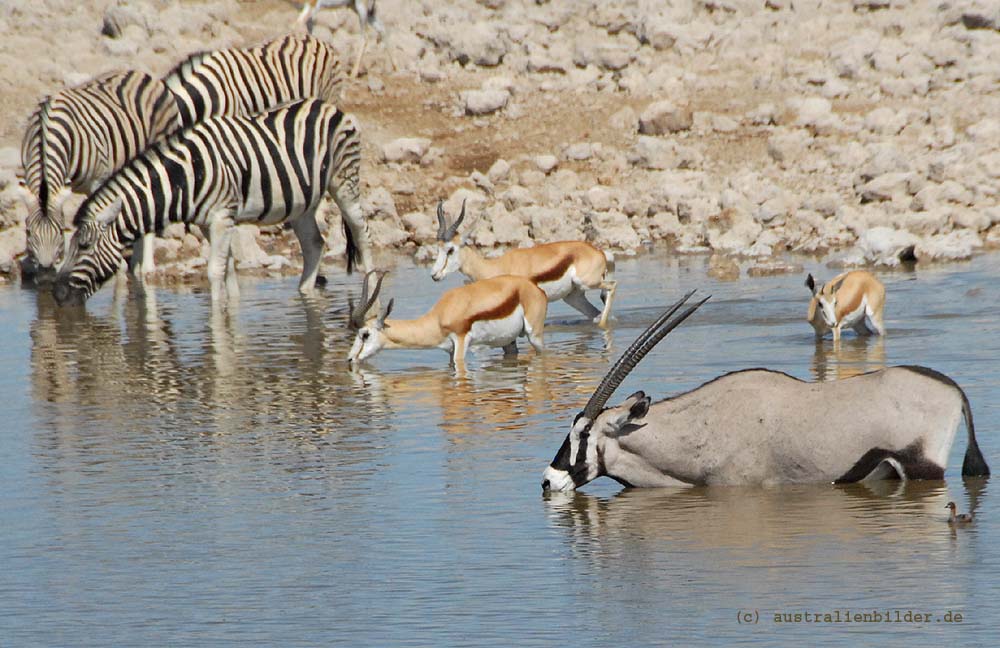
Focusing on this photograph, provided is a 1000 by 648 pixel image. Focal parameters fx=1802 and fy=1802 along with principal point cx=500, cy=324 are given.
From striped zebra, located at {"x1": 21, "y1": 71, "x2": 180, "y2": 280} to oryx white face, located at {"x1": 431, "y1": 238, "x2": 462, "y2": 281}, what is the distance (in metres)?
3.64

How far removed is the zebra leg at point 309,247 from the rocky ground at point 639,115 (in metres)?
1.57

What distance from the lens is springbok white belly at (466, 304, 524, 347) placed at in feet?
38.0

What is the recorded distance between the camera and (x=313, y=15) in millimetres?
23078

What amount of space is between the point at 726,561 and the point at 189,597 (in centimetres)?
186

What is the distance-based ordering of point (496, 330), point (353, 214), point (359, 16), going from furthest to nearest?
point (359, 16)
point (353, 214)
point (496, 330)

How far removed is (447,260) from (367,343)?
114 inches

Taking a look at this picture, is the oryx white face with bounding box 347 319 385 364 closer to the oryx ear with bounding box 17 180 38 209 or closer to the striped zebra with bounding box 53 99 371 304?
the striped zebra with bounding box 53 99 371 304

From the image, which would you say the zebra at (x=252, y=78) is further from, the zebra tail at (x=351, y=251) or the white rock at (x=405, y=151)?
the zebra tail at (x=351, y=251)

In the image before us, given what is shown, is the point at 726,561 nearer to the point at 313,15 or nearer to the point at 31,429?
the point at 31,429

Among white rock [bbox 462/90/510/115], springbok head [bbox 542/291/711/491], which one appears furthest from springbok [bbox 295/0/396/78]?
springbok head [bbox 542/291/711/491]

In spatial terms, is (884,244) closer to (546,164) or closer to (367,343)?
(546,164)

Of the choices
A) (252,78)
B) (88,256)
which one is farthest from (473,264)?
(252,78)

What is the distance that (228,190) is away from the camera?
51.4 feet

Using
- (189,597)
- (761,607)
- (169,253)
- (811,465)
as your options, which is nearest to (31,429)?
(189,597)
